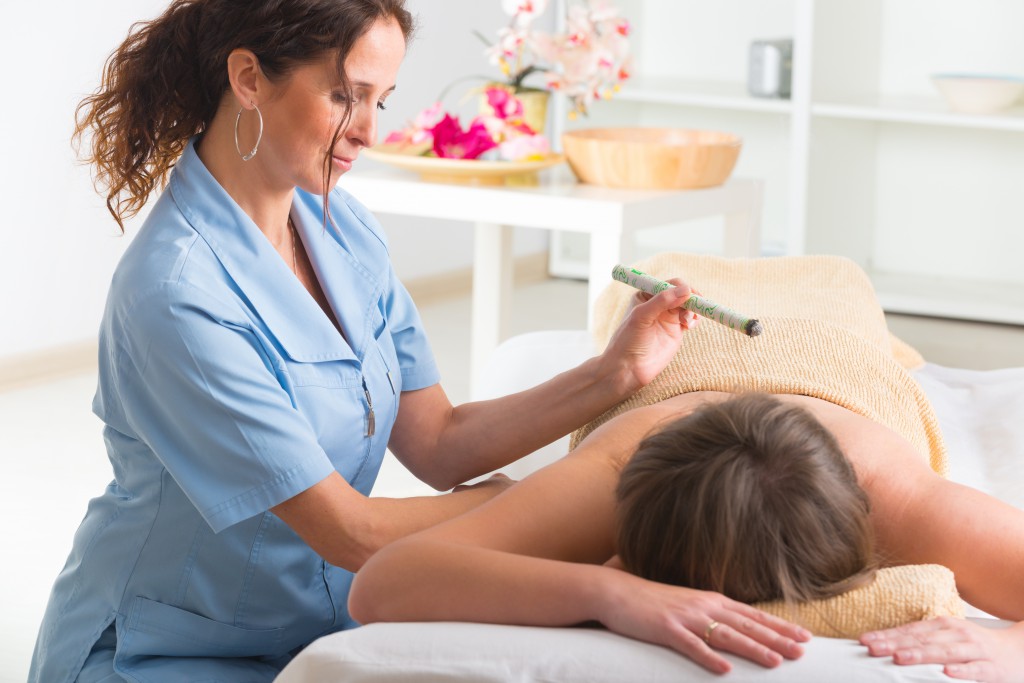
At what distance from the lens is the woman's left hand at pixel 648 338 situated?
1.42 metres

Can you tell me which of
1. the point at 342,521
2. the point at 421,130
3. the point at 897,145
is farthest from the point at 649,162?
the point at 897,145

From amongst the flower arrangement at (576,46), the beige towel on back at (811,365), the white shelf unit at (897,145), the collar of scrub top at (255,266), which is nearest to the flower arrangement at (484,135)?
the flower arrangement at (576,46)

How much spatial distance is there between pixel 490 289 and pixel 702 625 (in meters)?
2.23

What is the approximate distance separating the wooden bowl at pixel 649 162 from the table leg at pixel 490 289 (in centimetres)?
28

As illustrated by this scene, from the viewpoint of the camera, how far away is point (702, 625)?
0.94 meters

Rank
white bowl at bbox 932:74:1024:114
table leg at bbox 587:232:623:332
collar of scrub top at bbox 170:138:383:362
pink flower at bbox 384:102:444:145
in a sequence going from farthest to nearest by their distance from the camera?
1. white bowl at bbox 932:74:1024:114
2. pink flower at bbox 384:102:444:145
3. table leg at bbox 587:232:623:332
4. collar of scrub top at bbox 170:138:383:362

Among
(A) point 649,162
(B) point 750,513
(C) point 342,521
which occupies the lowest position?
(C) point 342,521

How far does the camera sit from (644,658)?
935mm

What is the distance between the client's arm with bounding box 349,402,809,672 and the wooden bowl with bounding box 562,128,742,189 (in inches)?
65.5

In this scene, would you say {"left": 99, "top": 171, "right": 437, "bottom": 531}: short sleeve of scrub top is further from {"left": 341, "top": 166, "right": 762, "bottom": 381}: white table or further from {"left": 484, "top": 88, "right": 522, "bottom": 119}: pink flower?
{"left": 484, "top": 88, "right": 522, "bottom": 119}: pink flower

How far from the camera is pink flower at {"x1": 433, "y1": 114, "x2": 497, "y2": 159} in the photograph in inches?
114

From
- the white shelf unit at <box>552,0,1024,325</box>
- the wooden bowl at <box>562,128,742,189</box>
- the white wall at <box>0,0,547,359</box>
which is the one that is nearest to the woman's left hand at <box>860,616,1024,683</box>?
the wooden bowl at <box>562,128,742,189</box>

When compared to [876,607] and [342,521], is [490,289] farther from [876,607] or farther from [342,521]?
[876,607]

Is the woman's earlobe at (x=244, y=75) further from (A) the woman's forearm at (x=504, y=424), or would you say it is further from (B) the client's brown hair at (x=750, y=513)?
(B) the client's brown hair at (x=750, y=513)
